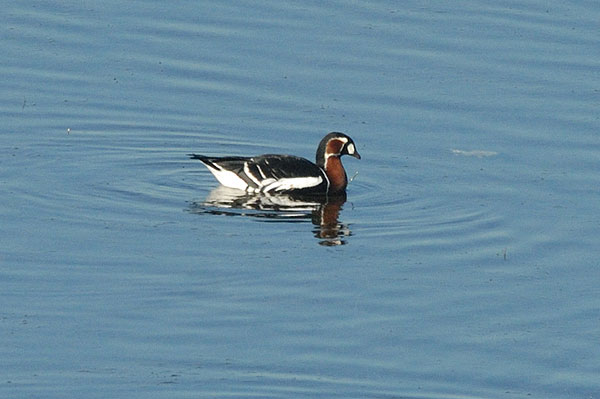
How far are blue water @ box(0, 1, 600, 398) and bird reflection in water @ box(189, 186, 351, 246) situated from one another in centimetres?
6

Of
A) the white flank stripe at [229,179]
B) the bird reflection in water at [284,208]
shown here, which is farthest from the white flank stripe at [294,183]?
the white flank stripe at [229,179]

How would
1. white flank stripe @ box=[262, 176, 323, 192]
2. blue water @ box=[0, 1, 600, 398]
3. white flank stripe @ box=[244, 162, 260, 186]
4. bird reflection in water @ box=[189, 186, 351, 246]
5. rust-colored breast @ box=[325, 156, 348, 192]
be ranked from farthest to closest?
1. rust-colored breast @ box=[325, 156, 348, 192]
2. white flank stripe @ box=[262, 176, 323, 192]
3. white flank stripe @ box=[244, 162, 260, 186]
4. bird reflection in water @ box=[189, 186, 351, 246]
5. blue water @ box=[0, 1, 600, 398]

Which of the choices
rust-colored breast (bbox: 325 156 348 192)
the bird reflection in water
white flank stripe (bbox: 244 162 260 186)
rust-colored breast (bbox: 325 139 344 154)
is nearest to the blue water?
the bird reflection in water

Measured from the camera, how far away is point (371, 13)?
2245 centimetres

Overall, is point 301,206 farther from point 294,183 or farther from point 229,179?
point 229,179

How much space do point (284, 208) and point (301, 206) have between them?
34cm

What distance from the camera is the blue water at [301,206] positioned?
11422 millimetres

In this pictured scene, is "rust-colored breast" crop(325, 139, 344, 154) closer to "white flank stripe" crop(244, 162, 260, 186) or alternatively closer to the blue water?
the blue water

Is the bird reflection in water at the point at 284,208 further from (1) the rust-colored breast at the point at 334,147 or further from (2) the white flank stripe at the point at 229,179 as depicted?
(1) the rust-colored breast at the point at 334,147

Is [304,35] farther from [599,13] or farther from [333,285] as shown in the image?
[333,285]

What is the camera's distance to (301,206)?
17094 millimetres

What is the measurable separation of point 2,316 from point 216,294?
73.3 inches

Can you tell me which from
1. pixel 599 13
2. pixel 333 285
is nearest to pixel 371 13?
pixel 599 13

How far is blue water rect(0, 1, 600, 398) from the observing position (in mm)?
11422
